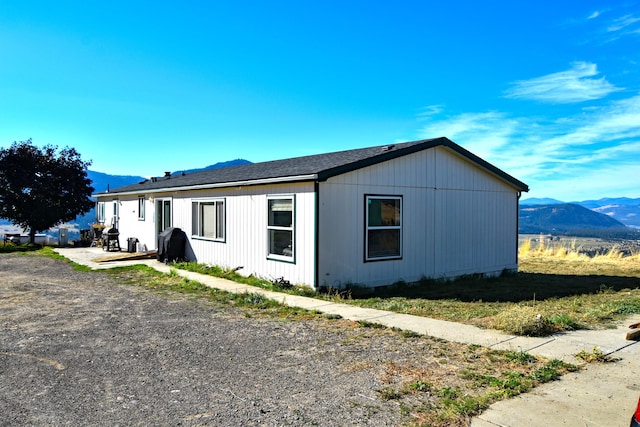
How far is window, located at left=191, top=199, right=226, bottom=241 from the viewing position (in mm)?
13680

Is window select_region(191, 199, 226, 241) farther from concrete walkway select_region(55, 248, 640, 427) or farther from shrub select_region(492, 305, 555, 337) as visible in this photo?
shrub select_region(492, 305, 555, 337)

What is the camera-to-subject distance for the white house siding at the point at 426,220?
10.3 metres

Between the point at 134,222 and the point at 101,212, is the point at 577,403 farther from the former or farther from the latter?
the point at 101,212

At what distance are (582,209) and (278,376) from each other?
3980 inches

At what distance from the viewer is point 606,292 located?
1091 cm

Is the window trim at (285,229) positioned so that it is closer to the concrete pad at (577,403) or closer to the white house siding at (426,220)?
the white house siding at (426,220)

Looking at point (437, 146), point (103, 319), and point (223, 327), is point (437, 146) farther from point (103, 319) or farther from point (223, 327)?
point (103, 319)

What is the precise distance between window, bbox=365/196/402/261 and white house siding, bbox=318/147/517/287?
0.55 feet

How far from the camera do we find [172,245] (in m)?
15.4

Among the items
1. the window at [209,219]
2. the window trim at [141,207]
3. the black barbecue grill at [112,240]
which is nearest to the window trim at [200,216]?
the window at [209,219]

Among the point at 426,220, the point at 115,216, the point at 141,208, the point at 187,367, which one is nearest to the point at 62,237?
the point at 115,216

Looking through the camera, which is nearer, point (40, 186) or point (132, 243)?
point (132, 243)

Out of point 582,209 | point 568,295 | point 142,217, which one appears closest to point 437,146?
point 568,295

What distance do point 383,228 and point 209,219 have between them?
19.5ft
